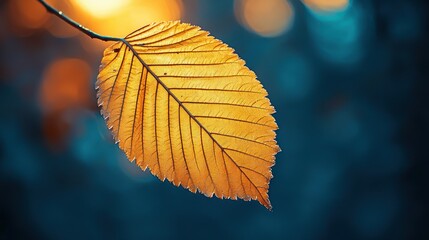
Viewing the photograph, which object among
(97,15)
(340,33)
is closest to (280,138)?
(340,33)

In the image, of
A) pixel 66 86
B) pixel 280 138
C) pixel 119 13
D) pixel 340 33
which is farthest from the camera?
pixel 340 33

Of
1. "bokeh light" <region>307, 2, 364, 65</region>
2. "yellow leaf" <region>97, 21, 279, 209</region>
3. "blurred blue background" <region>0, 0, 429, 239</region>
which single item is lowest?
"yellow leaf" <region>97, 21, 279, 209</region>

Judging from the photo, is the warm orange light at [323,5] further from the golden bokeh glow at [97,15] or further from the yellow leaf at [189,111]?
the yellow leaf at [189,111]

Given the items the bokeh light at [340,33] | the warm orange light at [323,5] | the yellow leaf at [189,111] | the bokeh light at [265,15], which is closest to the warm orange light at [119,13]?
the bokeh light at [265,15]

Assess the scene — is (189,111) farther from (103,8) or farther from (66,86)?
(66,86)

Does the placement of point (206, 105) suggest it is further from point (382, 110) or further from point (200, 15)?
point (200, 15)

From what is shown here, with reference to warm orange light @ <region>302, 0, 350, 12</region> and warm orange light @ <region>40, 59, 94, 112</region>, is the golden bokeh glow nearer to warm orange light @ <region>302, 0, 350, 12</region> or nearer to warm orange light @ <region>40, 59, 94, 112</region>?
warm orange light @ <region>40, 59, 94, 112</region>

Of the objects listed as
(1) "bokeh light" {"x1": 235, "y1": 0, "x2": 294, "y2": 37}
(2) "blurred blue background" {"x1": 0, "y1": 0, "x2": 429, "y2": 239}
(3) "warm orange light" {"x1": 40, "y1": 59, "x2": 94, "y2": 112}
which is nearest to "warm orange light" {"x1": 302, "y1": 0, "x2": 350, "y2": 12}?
(2) "blurred blue background" {"x1": 0, "y1": 0, "x2": 429, "y2": 239}

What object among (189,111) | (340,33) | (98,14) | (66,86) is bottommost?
(189,111)
